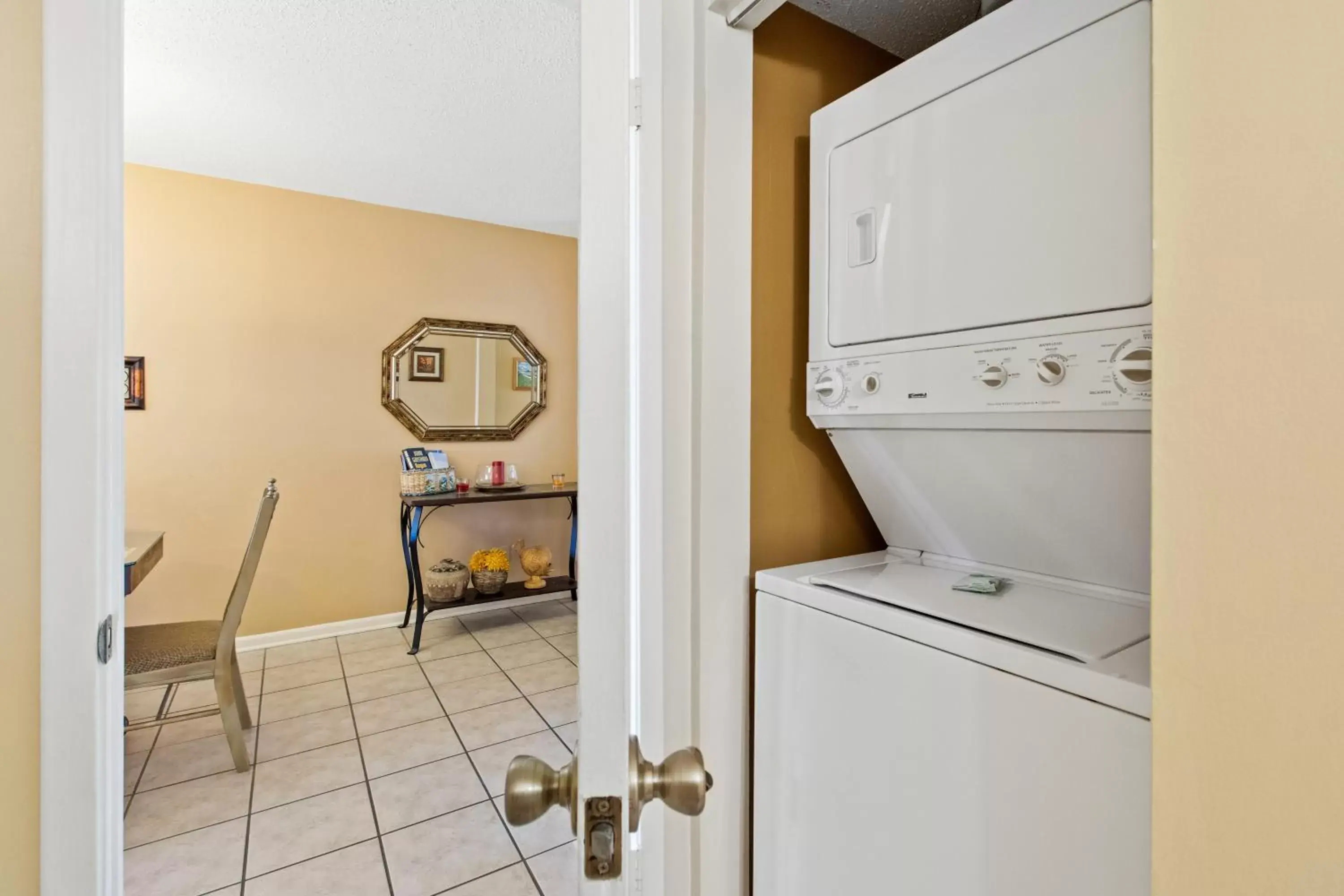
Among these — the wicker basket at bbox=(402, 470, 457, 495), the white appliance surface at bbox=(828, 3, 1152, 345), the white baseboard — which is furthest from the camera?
the wicker basket at bbox=(402, 470, 457, 495)

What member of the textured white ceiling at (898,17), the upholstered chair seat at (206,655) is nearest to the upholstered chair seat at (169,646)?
the upholstered chair seat at (206,655)

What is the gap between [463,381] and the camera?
3957 millimetres

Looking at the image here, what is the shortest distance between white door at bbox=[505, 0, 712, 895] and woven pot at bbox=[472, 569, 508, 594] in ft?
10.8

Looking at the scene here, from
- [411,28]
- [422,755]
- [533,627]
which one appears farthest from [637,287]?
[533,627]

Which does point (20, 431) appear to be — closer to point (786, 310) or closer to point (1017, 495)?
point (786, 310)

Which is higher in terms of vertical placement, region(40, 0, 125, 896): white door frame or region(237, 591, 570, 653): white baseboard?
region(40, 0, 125, 896): white door frame

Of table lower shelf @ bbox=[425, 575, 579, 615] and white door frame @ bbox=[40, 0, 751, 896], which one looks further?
table lower shelf @ bbox=[425, 575, 579, 615]

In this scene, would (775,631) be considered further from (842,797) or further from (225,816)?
(225,816)

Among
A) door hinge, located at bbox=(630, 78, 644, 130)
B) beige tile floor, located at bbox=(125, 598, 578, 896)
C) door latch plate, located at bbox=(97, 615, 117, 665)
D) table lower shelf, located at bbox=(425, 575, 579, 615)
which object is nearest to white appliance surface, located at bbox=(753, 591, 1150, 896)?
door hinge, located at bbox=(630, 78, 644, 130)

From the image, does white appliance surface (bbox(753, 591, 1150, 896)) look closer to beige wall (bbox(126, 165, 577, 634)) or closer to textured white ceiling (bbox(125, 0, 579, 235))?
textured white ceiling (bbox(125, 0, 579, 235))

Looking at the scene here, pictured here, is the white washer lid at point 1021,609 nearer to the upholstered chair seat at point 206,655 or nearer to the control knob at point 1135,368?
the control knob at point 1135,368

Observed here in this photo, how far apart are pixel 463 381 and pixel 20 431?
3284 mm

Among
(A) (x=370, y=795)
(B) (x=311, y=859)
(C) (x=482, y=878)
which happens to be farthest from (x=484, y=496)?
(C) (x=482, y=878)

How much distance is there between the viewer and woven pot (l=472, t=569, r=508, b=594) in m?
3.69
